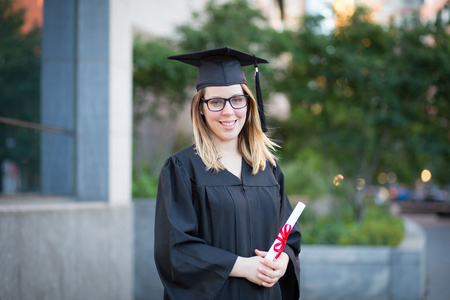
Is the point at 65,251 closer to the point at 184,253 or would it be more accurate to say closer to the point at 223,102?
the point at 184,253

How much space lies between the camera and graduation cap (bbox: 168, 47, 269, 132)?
2.86 meters

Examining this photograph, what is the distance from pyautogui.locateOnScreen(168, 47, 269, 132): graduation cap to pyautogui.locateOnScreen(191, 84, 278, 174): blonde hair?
58 mm

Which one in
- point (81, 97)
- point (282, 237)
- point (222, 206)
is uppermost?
point (81, 97)

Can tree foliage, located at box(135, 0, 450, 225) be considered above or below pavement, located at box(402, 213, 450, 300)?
above

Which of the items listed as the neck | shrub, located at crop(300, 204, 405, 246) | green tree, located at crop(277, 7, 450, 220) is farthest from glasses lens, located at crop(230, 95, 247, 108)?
green tree, located at crop(277, 7, 450, 220)

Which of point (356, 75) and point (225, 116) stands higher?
point (356, 75)

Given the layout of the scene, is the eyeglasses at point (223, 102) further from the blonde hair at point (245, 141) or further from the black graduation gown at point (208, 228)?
the black graduation gown at point (208, 228)

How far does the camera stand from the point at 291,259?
288 cm

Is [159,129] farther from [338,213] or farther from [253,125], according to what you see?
[253,125]

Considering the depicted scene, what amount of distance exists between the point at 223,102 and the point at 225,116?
81mm

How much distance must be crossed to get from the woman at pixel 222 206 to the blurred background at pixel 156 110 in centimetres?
195

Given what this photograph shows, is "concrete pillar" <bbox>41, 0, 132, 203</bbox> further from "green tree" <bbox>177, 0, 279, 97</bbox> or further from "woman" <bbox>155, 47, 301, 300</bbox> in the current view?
"green tree" <bbox>177, 0, 279, 97</bbox>

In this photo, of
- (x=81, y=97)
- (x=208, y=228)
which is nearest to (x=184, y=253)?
(x=208, y=228)

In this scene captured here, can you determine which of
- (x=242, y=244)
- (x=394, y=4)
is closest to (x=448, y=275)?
(x=242, y=244)
